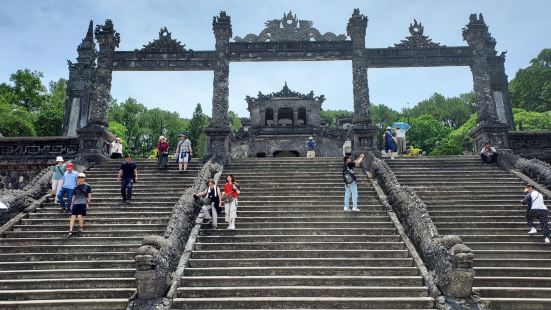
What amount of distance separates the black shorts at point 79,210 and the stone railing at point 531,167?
11972 mm

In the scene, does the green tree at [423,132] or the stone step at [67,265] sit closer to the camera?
the stone step at [67,265]

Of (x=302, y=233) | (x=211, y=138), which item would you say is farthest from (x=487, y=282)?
(x=211, y=138)

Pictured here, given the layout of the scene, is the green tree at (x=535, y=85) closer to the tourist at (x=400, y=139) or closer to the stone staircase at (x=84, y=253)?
the tourist at (x=400, y=139)

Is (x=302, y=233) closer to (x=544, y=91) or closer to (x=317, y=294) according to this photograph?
(x=317, y=294)

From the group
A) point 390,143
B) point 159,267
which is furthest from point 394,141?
point 159,267

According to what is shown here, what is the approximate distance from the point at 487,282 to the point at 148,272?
5812mm

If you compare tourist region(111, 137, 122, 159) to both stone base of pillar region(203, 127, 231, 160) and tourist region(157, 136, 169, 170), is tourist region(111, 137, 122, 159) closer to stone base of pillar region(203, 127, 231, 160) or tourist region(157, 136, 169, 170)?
tourist region(157, 136, 169, 170)

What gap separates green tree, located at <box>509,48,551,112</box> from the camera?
117 ft

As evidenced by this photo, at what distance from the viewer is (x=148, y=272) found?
625 cm

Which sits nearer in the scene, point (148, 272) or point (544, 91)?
point (148, 272)

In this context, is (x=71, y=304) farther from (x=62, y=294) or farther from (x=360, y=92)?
(x=360, y=92)

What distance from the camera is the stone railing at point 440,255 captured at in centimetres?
620

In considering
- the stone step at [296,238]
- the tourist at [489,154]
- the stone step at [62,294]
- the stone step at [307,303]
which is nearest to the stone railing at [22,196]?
the stone step at [62,294]

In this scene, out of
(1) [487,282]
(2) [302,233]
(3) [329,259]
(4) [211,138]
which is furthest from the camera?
(4) [211,138]
